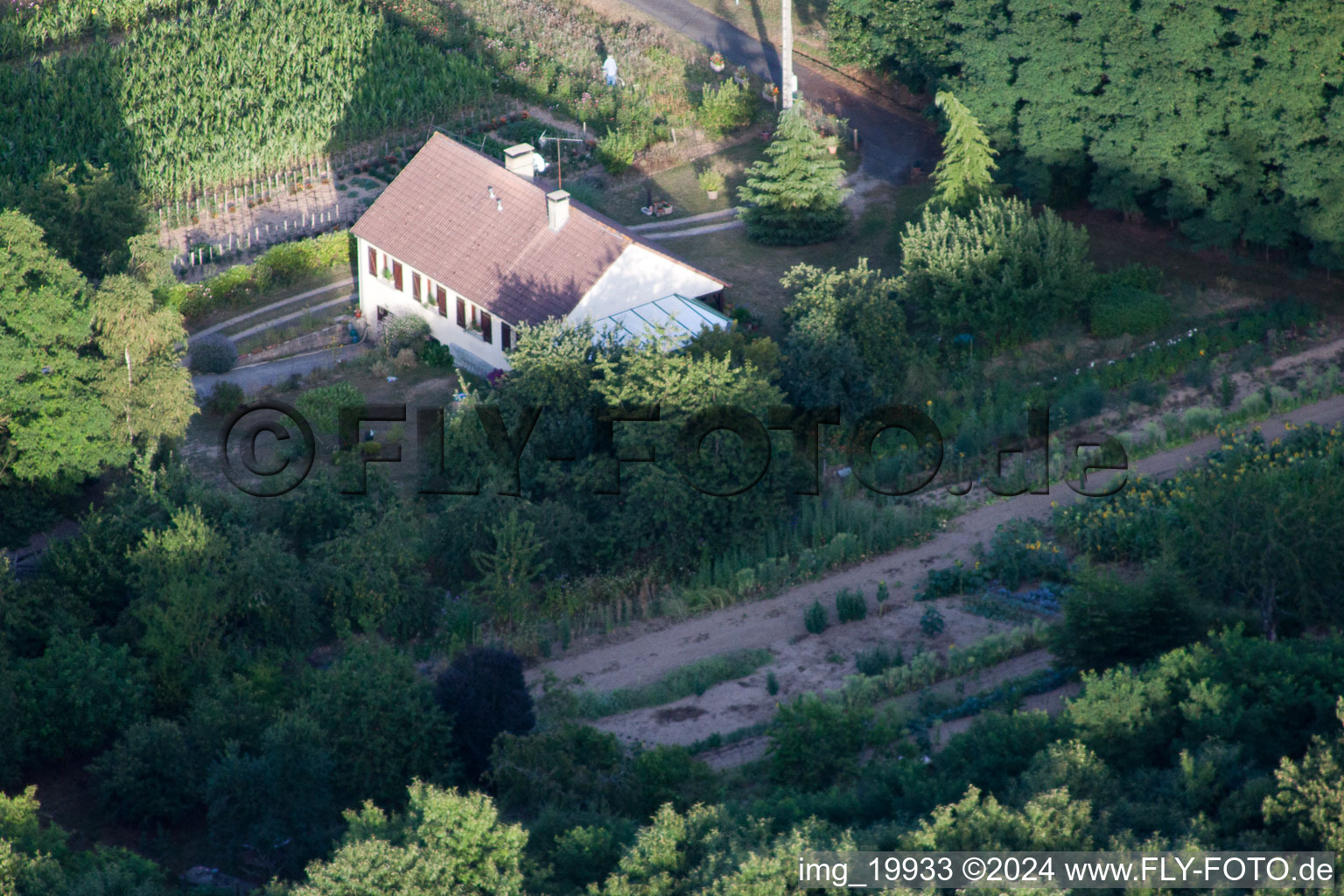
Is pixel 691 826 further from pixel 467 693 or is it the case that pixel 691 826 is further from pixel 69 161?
pixel 69 161

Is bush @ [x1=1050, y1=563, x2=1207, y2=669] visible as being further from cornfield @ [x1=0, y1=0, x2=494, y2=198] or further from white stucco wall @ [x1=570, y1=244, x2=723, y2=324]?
cornfield @ [x1=0, y1=0, x2=494, y2=198]

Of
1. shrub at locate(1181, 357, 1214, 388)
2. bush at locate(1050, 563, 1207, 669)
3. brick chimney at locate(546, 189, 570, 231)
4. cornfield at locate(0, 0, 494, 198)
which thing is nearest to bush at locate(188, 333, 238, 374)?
brick chimney at locate(546, 189, 570, 231)

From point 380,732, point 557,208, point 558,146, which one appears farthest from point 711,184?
point 380,732

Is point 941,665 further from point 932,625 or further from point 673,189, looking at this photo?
point 673,189

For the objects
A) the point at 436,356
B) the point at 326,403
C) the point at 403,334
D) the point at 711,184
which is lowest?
the point at 326,403

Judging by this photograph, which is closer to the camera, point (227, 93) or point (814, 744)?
point (814, 744)

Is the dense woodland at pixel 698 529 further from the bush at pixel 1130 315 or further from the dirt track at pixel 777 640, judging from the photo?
the dirt track at pixel 777 640

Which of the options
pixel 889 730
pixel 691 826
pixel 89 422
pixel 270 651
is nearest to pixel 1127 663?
pixel 889 730

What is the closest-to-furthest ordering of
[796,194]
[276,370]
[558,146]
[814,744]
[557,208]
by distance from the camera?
[814,744] → [557,208] → [276,370] → [796,194] → [558,146]
